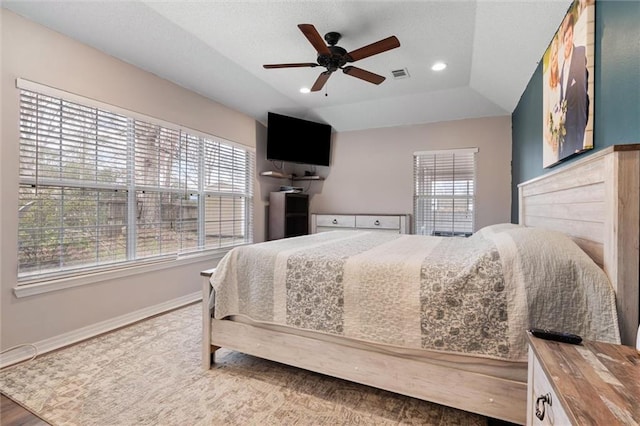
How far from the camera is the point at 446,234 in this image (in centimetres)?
463

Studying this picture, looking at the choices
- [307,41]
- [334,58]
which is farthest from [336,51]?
[307,41]

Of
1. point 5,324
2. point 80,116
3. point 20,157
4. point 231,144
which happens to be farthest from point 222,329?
point 231,144

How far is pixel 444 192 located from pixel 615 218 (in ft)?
11.6

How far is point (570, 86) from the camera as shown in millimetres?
1932

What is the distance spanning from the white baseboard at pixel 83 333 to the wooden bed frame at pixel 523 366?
50.2 inches

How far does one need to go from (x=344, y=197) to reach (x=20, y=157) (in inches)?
158

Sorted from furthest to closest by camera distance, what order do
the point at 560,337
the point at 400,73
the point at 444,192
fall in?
the point at 444,192
the point at 400,73
the point at 560,337

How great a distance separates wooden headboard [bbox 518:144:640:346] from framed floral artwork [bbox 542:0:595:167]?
16.1 inches

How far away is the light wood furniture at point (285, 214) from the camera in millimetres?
4770

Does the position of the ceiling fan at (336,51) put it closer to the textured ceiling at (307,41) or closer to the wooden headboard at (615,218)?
the textured ceiling at (307,41)

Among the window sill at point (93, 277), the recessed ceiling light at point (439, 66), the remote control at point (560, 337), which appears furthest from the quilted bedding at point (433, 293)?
the recessed ceiling light at point (439, 66)

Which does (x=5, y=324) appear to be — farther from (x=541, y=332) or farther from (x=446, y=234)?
(x=446, y=234)

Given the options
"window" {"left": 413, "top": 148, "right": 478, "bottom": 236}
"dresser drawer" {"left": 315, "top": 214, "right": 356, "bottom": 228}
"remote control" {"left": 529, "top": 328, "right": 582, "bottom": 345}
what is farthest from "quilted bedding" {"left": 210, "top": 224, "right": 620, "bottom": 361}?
"window" {"left": 413, "top": 148, "right": 478, "bottom": 236}

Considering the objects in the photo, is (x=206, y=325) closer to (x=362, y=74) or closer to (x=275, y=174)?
(x=362, y=74)
